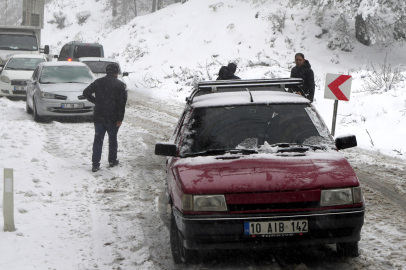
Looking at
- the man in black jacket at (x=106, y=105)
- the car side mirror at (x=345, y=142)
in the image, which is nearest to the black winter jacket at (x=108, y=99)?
the man in black jacket at (x=106, y=105)

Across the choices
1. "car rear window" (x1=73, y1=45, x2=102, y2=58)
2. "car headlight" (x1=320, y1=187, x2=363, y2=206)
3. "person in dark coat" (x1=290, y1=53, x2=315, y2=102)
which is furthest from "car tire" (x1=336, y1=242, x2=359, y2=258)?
"car rear window" (x1=73, y1=45, x2=102, y2=58)

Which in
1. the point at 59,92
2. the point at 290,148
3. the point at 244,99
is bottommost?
the point at 59,92

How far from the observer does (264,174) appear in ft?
13.8


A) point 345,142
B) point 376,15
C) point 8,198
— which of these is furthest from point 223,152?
point 376,15

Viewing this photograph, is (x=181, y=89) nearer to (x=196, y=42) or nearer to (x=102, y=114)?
(x=196, y=42)

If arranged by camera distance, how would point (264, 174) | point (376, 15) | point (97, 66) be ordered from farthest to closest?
point (376, 15), point (97, 66), point (264, 174)

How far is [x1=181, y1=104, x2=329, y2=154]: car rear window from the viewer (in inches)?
192

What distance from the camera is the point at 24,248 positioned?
492 centimetres

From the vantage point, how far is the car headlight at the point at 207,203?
4.07 m

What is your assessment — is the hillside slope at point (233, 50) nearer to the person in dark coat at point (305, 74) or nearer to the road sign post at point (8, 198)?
the person in dark coat at point (305, 74)

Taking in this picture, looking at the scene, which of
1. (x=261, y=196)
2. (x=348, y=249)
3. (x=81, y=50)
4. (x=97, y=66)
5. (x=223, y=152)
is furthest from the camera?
(x=81, y=50)

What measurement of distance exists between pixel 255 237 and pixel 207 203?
0.47 metres

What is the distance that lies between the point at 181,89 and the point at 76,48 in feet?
16.6

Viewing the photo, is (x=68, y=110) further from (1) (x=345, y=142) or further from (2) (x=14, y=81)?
(1) (x=345, y=142)
